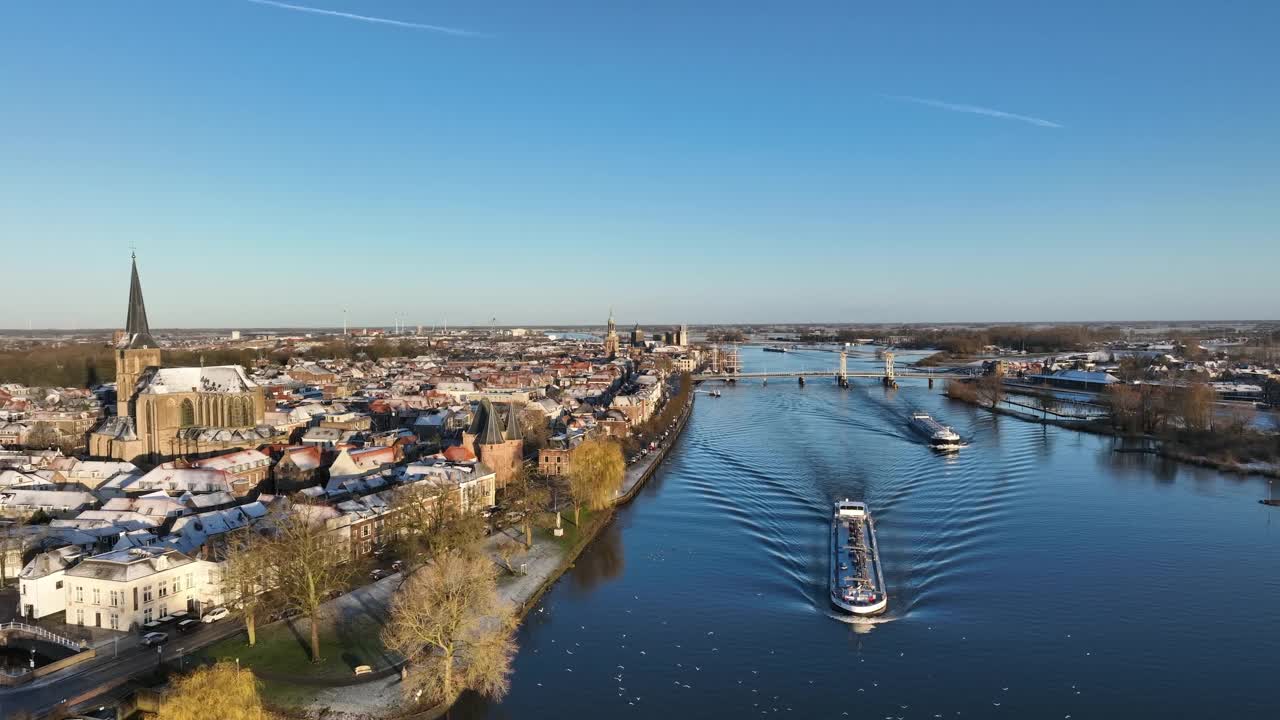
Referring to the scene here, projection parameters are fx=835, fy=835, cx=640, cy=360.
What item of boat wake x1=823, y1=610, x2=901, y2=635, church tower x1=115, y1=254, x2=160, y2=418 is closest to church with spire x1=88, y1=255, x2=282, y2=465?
church tower x1=115, y1=254, x2=160, y2=418

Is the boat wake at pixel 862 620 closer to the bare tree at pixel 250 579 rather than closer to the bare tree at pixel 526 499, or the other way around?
the bare tree at pixel 526 499

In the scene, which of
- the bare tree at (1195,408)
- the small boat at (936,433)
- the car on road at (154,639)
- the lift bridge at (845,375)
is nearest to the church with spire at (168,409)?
the car on road at (154,639)

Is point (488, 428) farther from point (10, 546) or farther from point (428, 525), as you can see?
point (10, 546)

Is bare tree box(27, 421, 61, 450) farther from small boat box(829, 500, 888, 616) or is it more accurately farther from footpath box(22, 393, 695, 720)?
small boat box(829, 500, 888, 616)

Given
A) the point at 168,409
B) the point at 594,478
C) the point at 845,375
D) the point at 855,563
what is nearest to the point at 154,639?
the point at 594,478

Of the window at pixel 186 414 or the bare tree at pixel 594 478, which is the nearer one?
the bare tree at pixel 594 478
